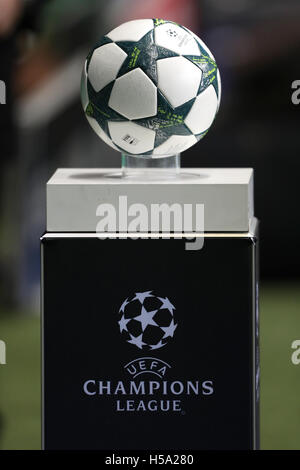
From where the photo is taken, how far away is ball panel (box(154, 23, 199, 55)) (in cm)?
297

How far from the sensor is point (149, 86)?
296cm

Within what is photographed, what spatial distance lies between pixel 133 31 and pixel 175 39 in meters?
0.12

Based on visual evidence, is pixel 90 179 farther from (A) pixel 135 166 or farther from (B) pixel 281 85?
(B) pixel 281 85

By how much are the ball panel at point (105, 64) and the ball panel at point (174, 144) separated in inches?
9.8

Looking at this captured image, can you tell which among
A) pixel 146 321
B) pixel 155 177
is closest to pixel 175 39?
pixel 155 177

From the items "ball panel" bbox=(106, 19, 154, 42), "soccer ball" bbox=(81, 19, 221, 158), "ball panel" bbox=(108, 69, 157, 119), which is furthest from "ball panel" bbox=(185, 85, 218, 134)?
"ball panel" bbox=(106, 19, 154, 42)

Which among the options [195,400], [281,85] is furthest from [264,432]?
[281,85]

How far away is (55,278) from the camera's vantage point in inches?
121

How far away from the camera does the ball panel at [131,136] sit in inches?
119

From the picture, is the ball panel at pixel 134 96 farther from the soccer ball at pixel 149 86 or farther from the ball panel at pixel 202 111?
the ball panel at pixel 202 111

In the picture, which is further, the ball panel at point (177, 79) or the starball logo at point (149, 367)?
the starball logo at point (149, 367)

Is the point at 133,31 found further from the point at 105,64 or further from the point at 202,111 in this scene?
the point at 202,111

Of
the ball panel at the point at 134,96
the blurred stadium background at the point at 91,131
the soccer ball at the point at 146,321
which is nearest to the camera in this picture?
the ball panel at the point at 134,96

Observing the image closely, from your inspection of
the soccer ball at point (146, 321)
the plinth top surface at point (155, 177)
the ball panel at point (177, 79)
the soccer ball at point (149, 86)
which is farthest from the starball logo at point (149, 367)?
the ball panel at point (177, 79)
